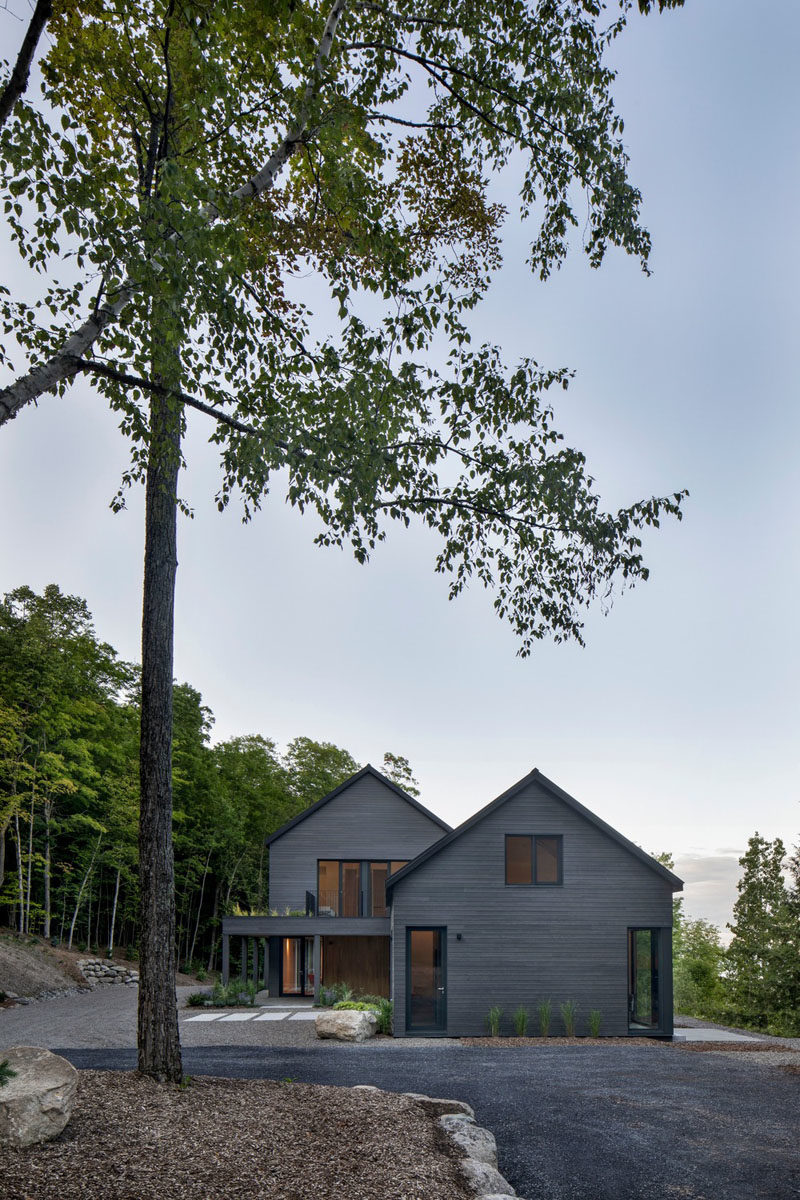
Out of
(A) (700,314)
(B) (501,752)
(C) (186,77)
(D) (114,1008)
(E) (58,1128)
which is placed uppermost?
(A) (700,314)

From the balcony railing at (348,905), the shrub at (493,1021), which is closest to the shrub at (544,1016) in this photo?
the shrub at (493,1021)

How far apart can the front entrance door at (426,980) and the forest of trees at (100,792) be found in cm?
1454

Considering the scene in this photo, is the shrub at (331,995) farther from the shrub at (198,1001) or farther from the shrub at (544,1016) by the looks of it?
the shrub at (544,1016)

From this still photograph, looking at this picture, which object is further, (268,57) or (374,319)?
(374,319)

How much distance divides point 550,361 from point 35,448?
34.9 feet

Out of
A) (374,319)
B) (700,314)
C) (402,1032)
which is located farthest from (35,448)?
(402,1032)

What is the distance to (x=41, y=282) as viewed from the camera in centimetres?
1072

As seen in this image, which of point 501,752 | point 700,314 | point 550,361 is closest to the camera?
point 550,361

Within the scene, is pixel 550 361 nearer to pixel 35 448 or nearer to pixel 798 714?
pixel 35 448

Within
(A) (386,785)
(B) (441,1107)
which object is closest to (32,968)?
(A) (386,785)

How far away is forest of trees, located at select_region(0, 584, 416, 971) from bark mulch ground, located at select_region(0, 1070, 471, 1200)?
20720 millimetres

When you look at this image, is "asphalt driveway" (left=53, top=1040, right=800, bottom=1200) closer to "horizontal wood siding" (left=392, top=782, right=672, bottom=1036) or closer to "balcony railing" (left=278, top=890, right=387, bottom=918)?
"horizontal wood siding" (left=392, top=782, right=672, bottom=1036)

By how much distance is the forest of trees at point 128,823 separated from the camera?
1060 inches

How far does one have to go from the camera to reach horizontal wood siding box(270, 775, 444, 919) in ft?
83.5
